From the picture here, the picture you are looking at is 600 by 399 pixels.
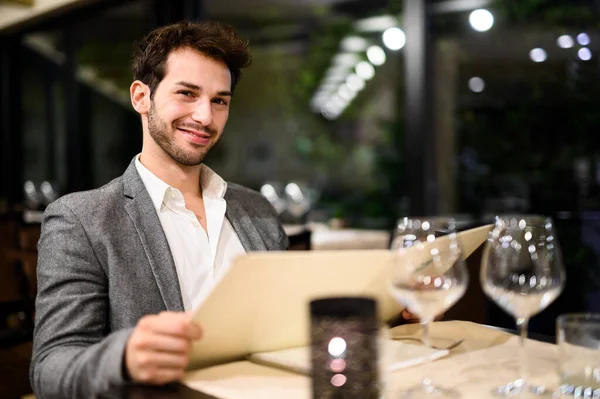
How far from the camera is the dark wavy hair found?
1610 mm

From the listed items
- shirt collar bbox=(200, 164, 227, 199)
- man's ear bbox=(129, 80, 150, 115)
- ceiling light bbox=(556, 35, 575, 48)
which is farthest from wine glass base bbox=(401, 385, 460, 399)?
ceiling light bbox=(556, 35, 575, 48)

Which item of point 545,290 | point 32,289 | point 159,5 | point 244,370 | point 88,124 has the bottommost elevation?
point 32,289

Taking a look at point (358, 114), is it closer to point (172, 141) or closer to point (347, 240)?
point (347, 240)

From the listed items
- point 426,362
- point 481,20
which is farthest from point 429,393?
point 481,20

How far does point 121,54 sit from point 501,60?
3961mm

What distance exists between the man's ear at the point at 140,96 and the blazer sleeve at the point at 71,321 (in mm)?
400

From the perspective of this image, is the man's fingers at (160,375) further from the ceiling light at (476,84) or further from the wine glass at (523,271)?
the ceiling light at (476,84)

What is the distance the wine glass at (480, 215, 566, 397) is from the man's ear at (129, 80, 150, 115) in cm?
97

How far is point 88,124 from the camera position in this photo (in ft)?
22.1

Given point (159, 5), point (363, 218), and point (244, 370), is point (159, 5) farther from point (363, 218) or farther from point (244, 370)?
point (244, 370)

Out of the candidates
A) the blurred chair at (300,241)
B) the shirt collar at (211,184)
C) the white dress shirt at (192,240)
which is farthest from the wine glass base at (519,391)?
the blurred chair at (300,241)

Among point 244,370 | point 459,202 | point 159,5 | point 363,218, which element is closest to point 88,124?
point 159,5

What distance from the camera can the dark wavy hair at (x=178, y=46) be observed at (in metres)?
1.61

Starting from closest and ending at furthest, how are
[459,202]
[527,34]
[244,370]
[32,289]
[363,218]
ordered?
[244,370] < [32,289] < [527,34] < [459,202] < [363,218]
